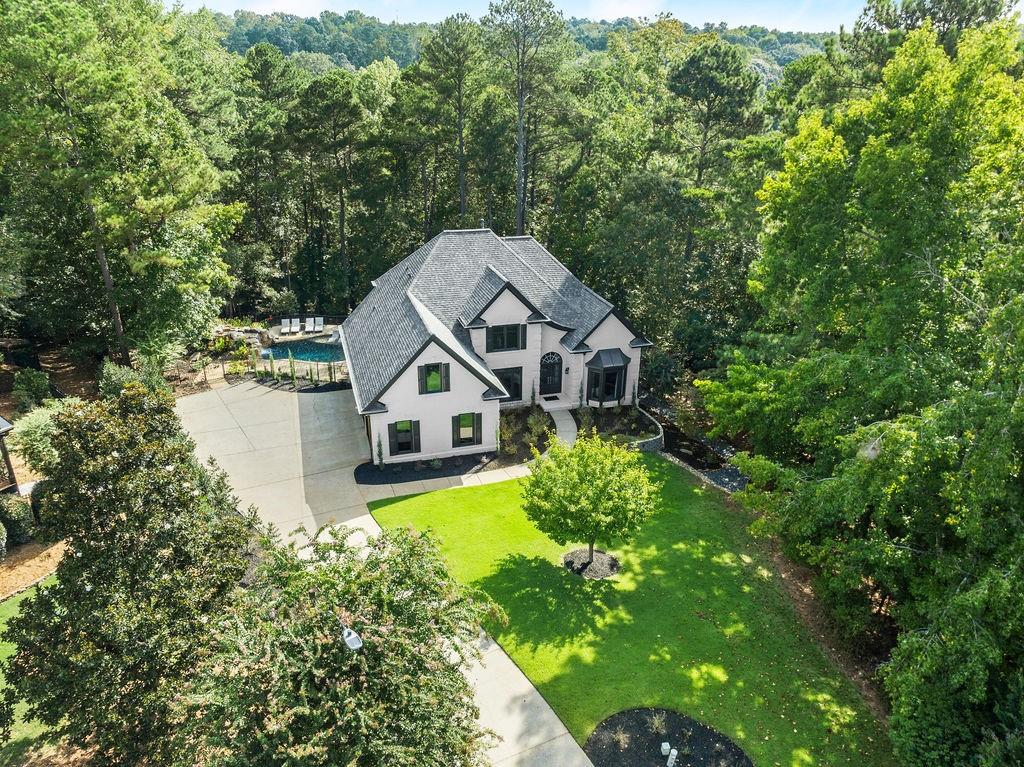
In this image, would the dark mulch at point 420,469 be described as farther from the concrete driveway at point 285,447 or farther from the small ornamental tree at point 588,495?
the small ornamental tree at point 588,495

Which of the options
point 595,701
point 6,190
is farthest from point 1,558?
point 6,190

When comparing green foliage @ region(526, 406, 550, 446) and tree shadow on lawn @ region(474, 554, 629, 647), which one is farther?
green foliage @ region(526, 406, 550, 446)

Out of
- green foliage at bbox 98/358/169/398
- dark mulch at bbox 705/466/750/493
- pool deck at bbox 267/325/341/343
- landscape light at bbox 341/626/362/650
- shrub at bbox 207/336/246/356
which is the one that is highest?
landscape light at bbox 341/626/362/650

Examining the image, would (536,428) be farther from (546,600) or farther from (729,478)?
(546,600)

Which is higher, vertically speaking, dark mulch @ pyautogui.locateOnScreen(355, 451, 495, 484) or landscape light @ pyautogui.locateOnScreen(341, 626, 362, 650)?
landscape light @ pyautogui.locateOnScreen(341, 626, 362, 650)

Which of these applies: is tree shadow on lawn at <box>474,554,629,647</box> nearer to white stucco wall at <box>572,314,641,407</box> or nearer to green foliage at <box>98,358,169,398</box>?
white stucco wall at <box>572,314,641,407</box>

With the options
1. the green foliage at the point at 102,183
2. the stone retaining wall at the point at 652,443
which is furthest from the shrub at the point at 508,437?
the green foliage at the point at 102,183

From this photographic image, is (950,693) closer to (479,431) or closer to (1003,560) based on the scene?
(1003,560)

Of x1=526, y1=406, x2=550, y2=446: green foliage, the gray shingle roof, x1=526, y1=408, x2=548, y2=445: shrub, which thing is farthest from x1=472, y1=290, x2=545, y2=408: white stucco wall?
x1=526, y1=408, x2=548, y2=445: shrub
